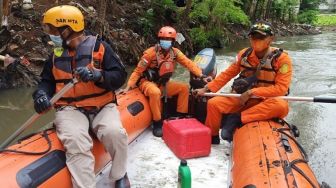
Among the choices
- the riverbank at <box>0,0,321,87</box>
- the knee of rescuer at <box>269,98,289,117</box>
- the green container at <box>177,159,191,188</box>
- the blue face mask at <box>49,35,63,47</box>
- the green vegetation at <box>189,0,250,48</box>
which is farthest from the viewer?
the green vegetation at <box>189,0,250,48</box>

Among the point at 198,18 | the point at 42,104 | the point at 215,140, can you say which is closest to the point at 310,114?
the point at 215,140

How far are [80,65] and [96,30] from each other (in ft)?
21.7

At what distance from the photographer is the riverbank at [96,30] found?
848 centimetres

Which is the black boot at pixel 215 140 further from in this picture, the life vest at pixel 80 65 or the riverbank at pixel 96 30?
the riverbank at pixel 96 30

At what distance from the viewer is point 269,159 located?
118 inches

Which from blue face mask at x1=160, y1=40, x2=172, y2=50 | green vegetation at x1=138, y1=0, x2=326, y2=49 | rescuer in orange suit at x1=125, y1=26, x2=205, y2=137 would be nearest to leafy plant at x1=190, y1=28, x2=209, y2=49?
green vegetation at x1=138, y1=0, x2=326, y2=49

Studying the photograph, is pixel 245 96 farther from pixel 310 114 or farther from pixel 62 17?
pixel 310 114

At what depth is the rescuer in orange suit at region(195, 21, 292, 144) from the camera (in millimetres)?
3906

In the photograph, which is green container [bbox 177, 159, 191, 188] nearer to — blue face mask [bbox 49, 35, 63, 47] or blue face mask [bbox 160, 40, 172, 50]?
blue face mask [bbox 49, 35, 63, 47]

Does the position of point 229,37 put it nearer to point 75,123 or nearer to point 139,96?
point 139,96

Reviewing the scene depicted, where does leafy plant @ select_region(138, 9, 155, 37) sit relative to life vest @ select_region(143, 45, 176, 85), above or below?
below

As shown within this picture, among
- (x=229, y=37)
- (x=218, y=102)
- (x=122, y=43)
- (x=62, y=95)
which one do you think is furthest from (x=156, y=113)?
(x=229, y=37)

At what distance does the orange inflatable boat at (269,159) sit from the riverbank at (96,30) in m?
4.53

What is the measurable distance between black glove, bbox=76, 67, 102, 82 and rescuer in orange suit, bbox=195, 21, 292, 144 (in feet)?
5.26
